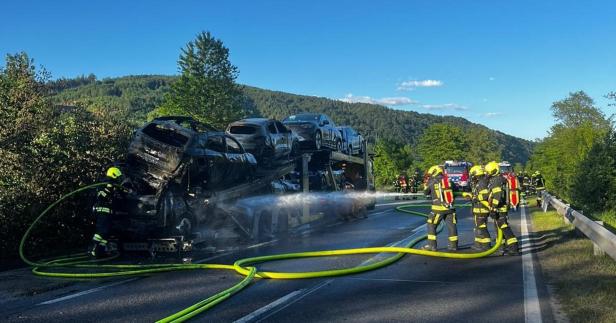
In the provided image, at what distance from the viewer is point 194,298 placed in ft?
20.0

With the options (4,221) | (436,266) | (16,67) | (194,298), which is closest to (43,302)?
(194,298)

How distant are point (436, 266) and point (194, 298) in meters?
4.10

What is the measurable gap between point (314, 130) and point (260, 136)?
3.24m

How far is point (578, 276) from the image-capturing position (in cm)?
732

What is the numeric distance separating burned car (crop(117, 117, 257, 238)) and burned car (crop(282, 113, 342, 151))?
548cm

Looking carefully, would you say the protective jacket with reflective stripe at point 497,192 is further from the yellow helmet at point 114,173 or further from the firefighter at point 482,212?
the yellow helmet at point 114,173

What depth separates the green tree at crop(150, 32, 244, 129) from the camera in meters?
67.2

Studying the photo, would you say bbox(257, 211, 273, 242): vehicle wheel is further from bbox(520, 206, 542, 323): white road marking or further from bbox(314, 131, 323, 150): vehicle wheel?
bbox(520, 206, 542, 323): white road marking

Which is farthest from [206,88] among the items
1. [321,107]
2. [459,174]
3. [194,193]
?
[321,107]

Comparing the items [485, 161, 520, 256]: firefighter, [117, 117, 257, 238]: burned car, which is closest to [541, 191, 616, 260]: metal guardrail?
[485, 161, 520, 256]: firefighter

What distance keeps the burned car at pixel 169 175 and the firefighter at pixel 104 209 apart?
252 millimetres

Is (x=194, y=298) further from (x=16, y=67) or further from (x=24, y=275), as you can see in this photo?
(x=16, y=67)

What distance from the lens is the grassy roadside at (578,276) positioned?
18.0 feet

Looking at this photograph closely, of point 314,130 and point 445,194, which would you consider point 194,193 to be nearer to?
point 445,194
